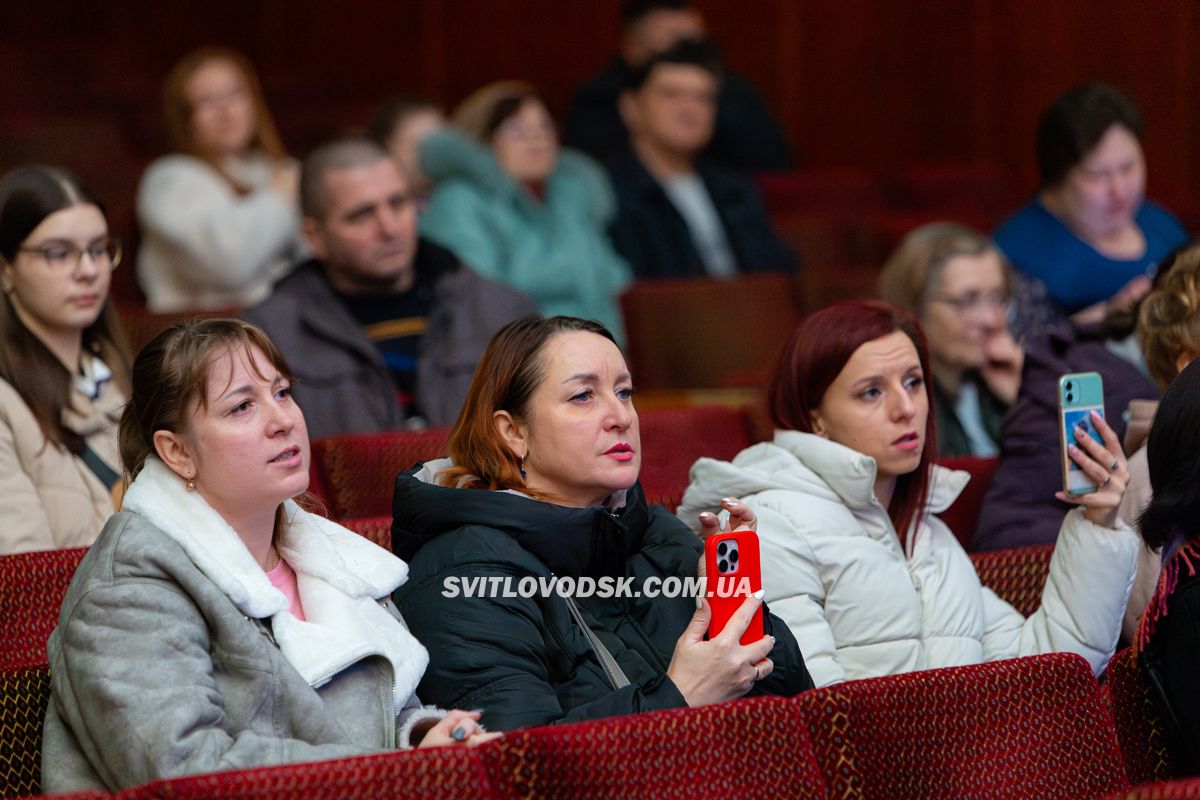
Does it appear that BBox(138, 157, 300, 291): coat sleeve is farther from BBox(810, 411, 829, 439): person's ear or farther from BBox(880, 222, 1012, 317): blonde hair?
BBox(810, 411, 829, 439): person's ear

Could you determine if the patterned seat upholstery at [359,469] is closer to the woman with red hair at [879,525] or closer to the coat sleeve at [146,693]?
the woman with red hair at [879,525]

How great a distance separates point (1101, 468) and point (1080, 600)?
0.19 metres

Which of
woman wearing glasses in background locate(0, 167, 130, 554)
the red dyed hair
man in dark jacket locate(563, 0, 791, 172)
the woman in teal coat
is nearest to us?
the red dyed hair

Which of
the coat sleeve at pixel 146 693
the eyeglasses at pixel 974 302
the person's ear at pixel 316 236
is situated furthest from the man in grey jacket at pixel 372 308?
the coat sleeve at pixel 146 693

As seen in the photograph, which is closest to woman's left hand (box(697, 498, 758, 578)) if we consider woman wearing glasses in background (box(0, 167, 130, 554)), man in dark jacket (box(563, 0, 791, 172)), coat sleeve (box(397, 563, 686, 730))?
coat sleeve (box(397, 563, 686, 730))

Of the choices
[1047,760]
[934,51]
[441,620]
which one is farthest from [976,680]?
[934,51]

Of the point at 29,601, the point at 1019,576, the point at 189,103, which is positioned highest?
the point at 189,103

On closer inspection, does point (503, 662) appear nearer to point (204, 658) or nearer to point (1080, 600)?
point (204, 658)

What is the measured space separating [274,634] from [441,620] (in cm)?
22

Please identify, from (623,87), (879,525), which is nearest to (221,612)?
(879,525)

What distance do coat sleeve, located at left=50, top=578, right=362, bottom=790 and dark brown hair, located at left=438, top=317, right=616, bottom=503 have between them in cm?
51

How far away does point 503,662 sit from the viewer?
1.84 meters

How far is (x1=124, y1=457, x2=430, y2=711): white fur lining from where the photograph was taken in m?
1.72

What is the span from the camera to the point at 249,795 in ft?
4.61
